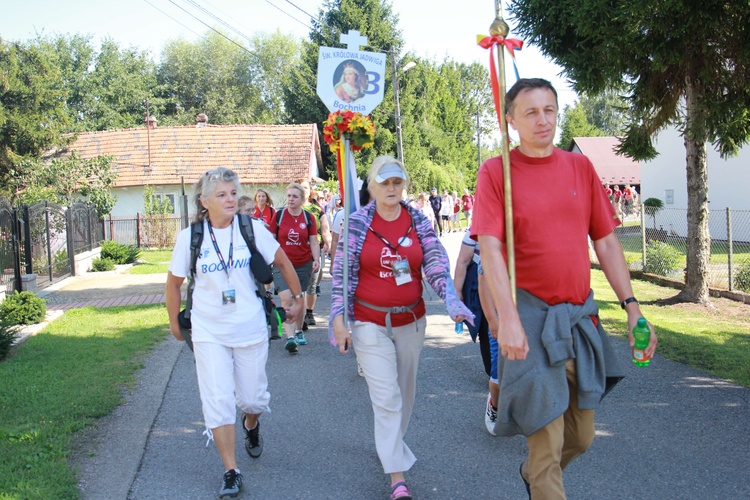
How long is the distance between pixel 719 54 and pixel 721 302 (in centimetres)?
476

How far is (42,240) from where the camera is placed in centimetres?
1603

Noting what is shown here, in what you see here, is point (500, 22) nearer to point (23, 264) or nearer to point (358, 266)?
point (358, 266)

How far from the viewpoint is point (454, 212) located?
35.6 meters

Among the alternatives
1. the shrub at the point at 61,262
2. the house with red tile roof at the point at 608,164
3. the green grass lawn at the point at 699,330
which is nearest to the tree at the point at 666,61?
the green grass lawn at the point at 699,330

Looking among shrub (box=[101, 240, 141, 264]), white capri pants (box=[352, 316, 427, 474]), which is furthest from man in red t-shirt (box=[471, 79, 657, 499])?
shrub (box=[101, 240, 141, 264])

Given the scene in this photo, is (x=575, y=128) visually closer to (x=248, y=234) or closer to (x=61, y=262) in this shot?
(x=61, y=262)

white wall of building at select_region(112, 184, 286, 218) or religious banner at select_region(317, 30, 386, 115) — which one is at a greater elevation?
white wall of building at select_region(112, 184, 286, 218)

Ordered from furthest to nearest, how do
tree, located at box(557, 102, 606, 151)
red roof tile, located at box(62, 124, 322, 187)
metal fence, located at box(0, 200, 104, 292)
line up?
1. tree, located at box(557, 102, 606, 151)
2. red roof tile, located at box(62, 124, 322, 187)
3. metal fence, located at box(0, 200, 104, 292)

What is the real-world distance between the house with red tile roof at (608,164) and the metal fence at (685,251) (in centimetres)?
2233

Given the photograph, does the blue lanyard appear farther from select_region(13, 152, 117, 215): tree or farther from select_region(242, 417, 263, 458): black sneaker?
select_region(13, 152, 117, 215): tree

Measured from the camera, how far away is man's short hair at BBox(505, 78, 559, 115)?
320cm

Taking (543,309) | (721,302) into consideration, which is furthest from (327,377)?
(721,302)

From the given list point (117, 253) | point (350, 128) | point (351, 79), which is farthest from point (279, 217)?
point (117, 253)

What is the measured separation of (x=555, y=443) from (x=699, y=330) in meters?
7.35
